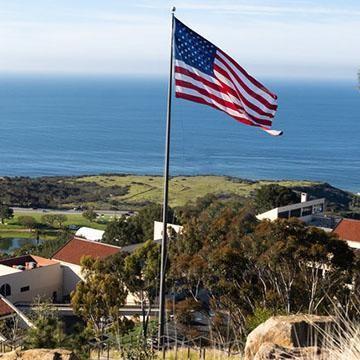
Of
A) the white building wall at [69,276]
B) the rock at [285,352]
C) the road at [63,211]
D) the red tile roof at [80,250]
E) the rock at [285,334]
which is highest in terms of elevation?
the rock at [285,352]

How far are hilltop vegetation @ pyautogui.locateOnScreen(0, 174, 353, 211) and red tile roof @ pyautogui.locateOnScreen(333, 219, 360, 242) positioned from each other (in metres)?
36.4

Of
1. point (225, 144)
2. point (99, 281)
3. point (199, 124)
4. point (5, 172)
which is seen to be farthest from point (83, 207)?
point (199, 124)

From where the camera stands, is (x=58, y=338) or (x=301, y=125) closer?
(x=58, y=338)

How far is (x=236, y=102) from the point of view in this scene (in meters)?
10.4

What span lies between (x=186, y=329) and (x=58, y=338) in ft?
18.1

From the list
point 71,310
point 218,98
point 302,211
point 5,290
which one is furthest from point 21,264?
point 218,98

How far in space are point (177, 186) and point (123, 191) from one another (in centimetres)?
621

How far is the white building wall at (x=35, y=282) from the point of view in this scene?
2406 centimetres

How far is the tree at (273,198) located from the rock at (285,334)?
3039 centimetres

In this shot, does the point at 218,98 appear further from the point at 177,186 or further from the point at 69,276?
the point at 177,186

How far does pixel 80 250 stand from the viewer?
27656mm

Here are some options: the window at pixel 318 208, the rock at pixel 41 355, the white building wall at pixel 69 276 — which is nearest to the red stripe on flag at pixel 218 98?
the rock at pixel 41 355

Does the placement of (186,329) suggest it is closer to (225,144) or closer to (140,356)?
(140,356)

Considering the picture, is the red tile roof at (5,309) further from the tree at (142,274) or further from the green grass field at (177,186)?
the green grass field at (177,186)
